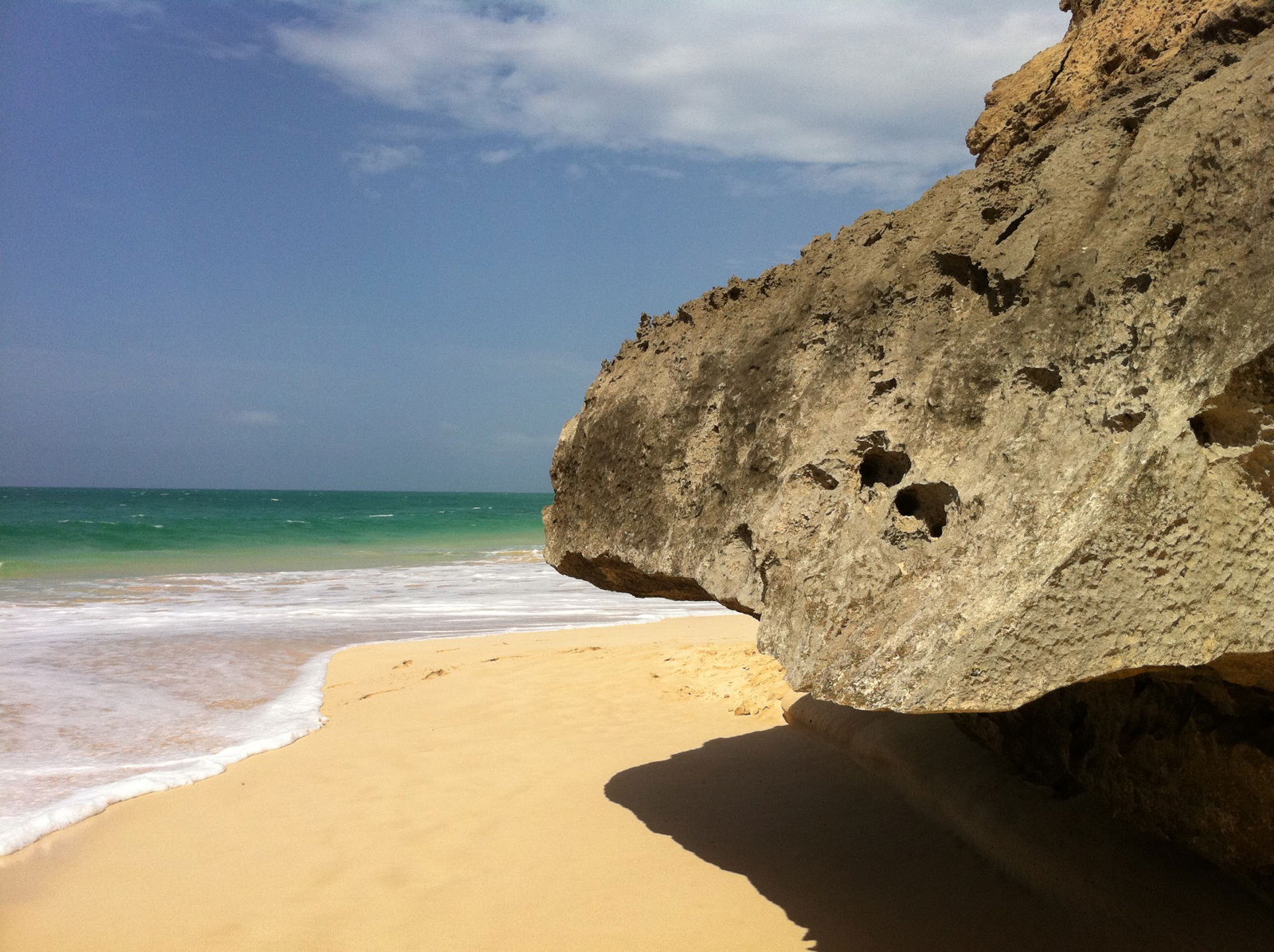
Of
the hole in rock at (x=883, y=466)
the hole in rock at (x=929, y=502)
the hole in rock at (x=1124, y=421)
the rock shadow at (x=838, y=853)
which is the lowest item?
the rock shadow at (x=838, y=853)

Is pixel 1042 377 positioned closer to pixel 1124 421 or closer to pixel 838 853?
pixel 1124 421

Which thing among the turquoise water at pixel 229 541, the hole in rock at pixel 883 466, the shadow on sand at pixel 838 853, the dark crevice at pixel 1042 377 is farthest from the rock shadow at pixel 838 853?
the turquoise water at pixel 229 541

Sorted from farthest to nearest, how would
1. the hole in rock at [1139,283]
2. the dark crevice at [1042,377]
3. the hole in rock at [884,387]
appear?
1. the hole in rock at [884,387]
2. the dark crevice at [1042,377]
3. the hole in rock at [1139,283]

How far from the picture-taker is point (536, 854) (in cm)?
408

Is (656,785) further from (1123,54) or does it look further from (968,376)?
(1123,54)

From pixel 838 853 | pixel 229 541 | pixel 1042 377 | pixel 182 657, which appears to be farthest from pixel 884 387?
pixel 229 541

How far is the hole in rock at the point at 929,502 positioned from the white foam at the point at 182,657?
4188 mm

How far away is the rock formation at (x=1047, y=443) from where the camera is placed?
80.8 inches

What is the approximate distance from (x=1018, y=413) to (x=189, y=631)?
10481 mm

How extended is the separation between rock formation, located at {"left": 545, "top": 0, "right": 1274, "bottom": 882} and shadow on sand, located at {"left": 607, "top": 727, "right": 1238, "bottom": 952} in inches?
17.1

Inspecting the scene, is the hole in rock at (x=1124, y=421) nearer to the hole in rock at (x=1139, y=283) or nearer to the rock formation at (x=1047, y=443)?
the rock formation at (x=1047, y=443)

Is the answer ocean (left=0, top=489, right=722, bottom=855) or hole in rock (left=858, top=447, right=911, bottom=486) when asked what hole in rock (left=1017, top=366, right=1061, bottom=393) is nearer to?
hole in rock (left=858, top=447, right=911, bottom=486)

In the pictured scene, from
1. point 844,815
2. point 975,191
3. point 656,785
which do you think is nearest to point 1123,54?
point 975,191

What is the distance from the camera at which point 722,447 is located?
142 inches
